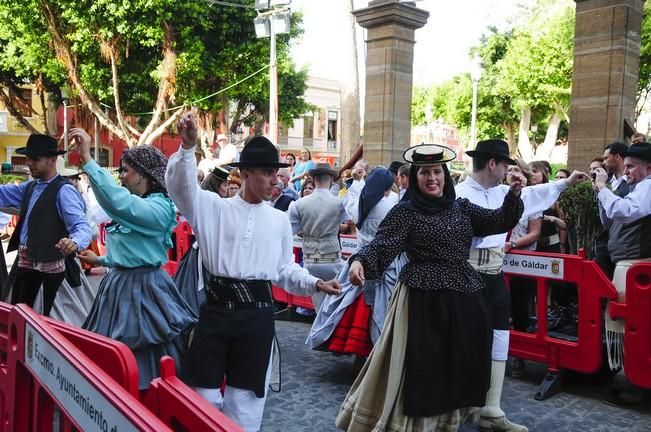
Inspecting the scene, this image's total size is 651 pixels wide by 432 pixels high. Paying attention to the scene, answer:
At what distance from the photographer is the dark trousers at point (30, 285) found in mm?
4867

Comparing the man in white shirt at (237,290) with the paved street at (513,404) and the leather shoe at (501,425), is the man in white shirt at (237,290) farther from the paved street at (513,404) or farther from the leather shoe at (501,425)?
the leather shoe at (501,425)

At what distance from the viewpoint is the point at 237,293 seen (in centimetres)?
321

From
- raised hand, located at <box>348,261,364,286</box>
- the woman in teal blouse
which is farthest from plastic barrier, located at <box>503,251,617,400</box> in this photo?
the woman in teal blouse

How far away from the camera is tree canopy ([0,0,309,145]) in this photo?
22.3 metres

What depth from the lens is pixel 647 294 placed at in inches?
181

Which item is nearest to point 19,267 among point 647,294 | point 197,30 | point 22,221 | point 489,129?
point 22,221

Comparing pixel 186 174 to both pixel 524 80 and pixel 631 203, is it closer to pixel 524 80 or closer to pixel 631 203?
pixel 631 203

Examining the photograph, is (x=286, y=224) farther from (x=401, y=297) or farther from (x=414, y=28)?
(x=414, y=28)

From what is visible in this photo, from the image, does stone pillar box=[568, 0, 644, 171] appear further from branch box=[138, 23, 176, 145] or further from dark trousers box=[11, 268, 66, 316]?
branch box=[138, 23, 176, 145]

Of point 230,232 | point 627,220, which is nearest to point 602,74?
point 627,220

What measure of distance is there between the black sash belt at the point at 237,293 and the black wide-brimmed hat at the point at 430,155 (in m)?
1.19

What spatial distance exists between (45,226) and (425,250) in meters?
2.96

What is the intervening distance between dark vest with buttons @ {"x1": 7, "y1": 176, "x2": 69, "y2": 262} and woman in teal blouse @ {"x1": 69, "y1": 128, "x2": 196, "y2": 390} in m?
1.02

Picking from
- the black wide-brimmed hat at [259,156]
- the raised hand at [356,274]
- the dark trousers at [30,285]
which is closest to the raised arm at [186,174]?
the black wide-brimmed hat at [259,156]
